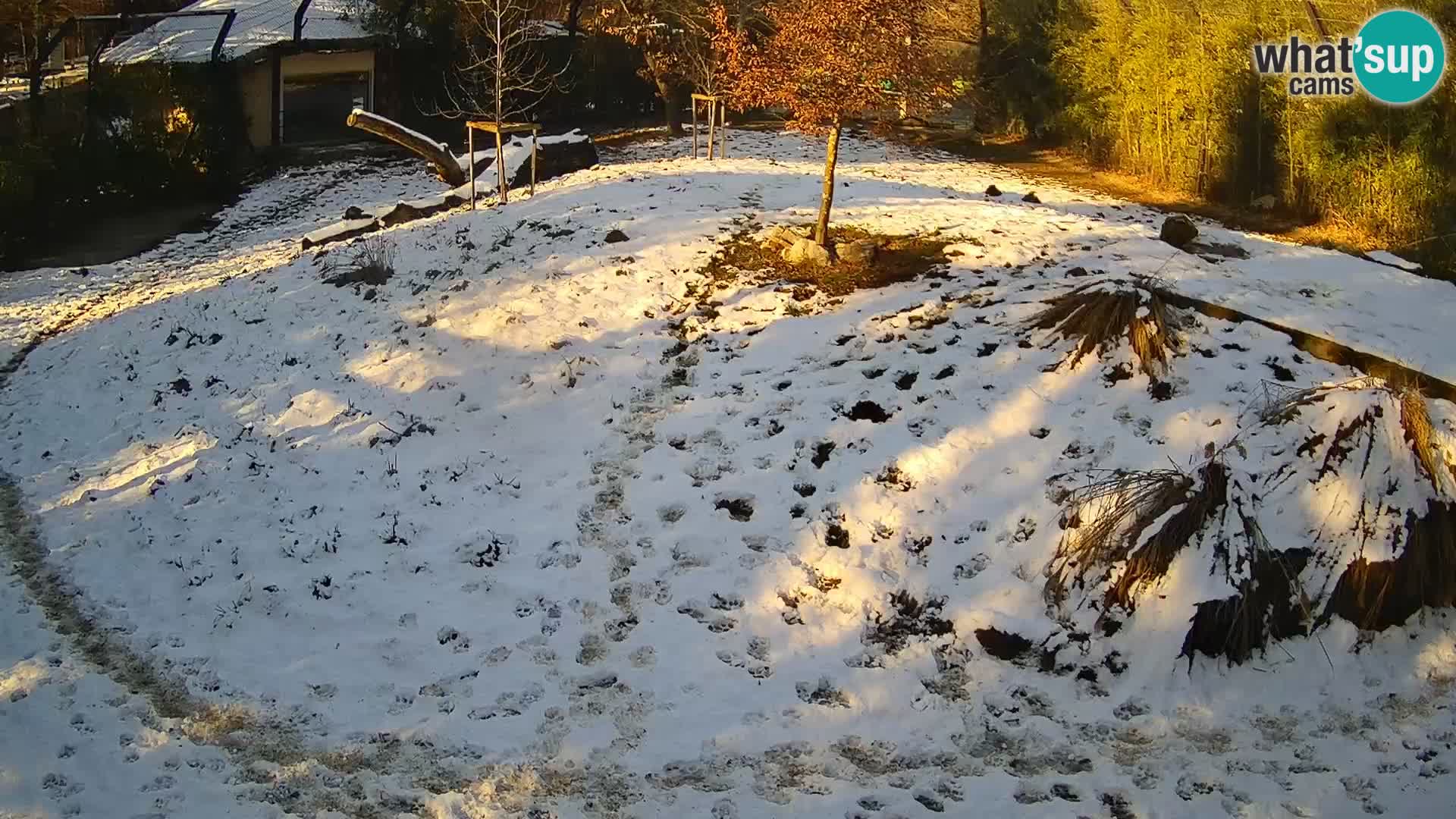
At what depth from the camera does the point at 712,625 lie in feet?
18.9

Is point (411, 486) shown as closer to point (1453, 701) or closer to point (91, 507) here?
point (91, 507)

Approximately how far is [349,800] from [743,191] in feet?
29.0

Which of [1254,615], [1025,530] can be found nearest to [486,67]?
[1025,530]

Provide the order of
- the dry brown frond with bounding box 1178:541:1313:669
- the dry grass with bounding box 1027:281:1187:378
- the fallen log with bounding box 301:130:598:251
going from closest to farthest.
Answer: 1. the dry brown frond with bounding box 1178:541:1313:669
2. the dry grass with bounding box 1027:281:1187:378
3. the fallen log with bounding box 301:130:598:251

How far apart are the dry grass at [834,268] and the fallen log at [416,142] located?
6806 millimetres

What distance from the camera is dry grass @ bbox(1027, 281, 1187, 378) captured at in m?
6.99

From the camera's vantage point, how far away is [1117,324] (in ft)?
23.5

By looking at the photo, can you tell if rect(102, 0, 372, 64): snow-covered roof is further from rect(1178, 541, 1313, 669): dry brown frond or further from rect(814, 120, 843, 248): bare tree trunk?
rect(1178, 541, 1313, 669): dry brown frond

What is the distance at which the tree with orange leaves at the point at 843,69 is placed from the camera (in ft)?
29.1

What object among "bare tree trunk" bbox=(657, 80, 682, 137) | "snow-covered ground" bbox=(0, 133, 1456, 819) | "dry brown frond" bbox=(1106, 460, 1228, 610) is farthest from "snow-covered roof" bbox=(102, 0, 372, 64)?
"dry brown frond" bbox=(1106, 460, 1228, 610)

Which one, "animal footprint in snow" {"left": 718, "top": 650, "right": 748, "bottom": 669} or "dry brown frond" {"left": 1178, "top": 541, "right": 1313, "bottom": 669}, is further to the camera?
"animal footprint in snow" {"left": 718, "top": 650, "right": 748, "bottom": 669}

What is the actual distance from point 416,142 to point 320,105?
935 centimetres

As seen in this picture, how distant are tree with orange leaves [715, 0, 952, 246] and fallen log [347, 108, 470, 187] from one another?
7157 mm

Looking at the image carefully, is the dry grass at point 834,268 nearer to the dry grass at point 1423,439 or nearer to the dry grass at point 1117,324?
the dry grass at point 1117,324
